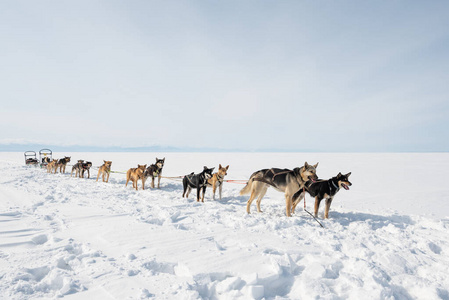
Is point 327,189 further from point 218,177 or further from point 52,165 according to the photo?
point 52,165

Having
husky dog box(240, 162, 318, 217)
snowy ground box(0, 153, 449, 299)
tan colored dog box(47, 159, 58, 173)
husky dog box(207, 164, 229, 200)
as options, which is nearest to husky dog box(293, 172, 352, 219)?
husky dog box(240, 162, 318, 217)

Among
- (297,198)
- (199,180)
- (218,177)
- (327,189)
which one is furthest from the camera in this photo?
(218,177)

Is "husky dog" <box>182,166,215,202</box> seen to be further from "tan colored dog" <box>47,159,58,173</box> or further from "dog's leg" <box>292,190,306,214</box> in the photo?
"tan colored dog" <box>47,159,58,173</box>

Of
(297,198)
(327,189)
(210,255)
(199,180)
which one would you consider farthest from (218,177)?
(210,255)

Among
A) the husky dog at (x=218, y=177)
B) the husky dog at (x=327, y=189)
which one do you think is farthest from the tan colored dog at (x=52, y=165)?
the husky dog at (x=327, y=189)

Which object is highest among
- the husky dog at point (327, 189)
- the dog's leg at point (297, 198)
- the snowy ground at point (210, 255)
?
the husky dog at point (327, 189)

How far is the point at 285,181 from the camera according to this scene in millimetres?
6129

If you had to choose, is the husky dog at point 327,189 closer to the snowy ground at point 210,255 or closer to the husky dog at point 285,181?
the husky dog at point 285,181

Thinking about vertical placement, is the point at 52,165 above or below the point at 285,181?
below

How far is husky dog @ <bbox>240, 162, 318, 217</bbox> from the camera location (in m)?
5.86

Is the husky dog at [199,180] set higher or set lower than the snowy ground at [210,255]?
higher

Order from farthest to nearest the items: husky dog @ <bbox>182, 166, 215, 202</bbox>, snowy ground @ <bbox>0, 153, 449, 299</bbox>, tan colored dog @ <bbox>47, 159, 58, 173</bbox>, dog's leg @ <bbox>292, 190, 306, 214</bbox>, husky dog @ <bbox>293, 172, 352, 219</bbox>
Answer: tan colored dog @ <bbox>47, 159, 58, 173</bbox> → husky dog @ <bbox>182, 166, 215, 202</bbox> → dog's leg @ <bbox>292, 190, 306, 214</bbox> → husky dog @ <bbox>293, 172, 352, 219</bbox> → snowy ground @ <bbox>0, 153, 449, 299</bbox>

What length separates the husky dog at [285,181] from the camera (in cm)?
586

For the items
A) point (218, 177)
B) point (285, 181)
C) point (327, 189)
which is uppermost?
point (285, 181)
